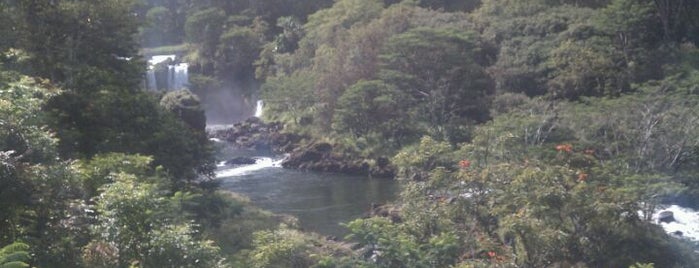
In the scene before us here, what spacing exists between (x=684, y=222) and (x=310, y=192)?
15545mm

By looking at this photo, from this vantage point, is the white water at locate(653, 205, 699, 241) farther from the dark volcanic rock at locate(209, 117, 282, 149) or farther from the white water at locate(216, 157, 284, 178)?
the dark volcanic rock at locate(209, 117, 282, 149)

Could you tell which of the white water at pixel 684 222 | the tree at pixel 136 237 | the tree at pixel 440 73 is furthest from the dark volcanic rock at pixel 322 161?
the tree at pixel 136 237

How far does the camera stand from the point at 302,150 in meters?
43.1

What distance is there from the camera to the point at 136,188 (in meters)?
12.1

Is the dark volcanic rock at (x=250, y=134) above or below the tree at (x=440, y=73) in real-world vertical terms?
below

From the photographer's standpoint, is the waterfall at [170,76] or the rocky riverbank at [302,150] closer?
the rocky riverbank at [302,150]

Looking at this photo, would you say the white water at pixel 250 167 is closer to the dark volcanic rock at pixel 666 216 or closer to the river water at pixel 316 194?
the river water at pixel 316 194

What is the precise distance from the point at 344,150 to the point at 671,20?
16849mm

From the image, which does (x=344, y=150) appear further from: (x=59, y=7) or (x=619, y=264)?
(x=619, y=264)

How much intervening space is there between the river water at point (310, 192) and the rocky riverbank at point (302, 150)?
27.3 inches

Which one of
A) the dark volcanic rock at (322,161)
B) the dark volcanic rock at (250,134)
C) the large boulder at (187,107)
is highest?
the large boulder at (187,107)

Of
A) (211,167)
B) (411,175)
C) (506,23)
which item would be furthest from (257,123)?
(411,175)

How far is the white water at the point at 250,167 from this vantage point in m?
39.9

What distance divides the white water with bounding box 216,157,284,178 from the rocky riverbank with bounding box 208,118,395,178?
720mm
